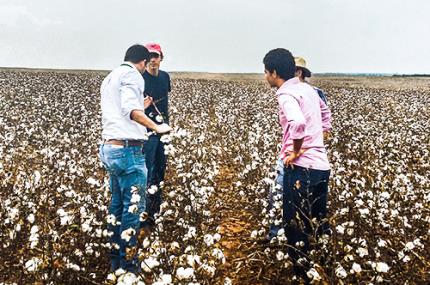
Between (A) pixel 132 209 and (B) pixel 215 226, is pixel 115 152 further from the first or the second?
(B) pixel 215 226

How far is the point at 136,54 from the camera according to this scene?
14.2ft

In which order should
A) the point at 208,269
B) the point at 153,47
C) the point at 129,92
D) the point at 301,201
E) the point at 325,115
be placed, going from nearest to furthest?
the point at 208,269, the point at 129,92, the point at 301,201, the point at 325,115, the point at 153,47

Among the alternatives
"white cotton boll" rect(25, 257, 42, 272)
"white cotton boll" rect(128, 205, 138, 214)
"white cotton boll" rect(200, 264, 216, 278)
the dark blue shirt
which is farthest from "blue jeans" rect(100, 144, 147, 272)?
the dark blue shirt

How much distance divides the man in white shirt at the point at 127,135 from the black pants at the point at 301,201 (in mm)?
1484

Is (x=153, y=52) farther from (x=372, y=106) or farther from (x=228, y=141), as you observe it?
(x=372, y=106)

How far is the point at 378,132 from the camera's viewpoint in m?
13.2

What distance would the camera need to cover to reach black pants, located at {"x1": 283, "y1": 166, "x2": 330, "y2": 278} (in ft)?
13.7

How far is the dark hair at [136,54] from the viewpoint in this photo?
171 inches

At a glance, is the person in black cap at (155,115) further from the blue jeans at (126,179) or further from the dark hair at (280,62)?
the dark hair at (280,62)

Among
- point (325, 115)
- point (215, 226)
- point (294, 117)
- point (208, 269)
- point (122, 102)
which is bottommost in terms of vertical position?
point (215, 226)

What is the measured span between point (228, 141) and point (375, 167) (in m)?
5.39

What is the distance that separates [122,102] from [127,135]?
1.15ft

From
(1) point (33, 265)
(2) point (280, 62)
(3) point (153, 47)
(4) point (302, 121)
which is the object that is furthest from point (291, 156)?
(3) point (153, 47)

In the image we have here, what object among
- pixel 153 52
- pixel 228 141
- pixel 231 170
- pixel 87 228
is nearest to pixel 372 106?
pixel 228 141
